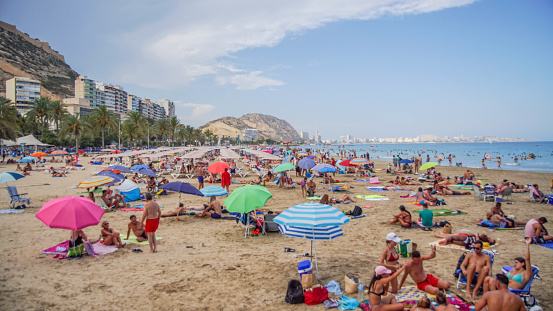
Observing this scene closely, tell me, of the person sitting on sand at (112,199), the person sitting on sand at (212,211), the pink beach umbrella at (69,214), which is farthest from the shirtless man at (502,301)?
the person sitting on sand at (112,199)

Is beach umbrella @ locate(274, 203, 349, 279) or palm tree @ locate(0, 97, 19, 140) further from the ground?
palm tree @ locate(0, 97, 19, 140)

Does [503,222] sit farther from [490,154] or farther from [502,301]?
[490,154]

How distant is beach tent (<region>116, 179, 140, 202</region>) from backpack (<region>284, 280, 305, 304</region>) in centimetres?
990

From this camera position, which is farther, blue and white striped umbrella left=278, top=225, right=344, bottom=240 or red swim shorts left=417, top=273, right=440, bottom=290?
blue and white striped umbrella left=278, top=225, right=344, bottom=240

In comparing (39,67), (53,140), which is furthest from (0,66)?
(53,140)

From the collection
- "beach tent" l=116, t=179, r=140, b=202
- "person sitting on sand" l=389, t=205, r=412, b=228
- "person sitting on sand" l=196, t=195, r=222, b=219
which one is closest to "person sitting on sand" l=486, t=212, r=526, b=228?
"person sitting on sand" l=389, t=205, r=412, b=228

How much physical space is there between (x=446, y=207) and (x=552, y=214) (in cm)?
317

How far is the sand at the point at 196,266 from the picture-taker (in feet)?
15.0

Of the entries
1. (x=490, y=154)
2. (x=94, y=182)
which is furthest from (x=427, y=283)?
(x=490, y=154)

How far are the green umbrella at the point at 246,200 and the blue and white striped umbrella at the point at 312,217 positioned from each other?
192 cm

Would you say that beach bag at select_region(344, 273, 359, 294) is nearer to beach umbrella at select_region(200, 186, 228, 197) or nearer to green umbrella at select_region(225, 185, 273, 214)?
green umbrella at select_region(225, 185, 273, 214)

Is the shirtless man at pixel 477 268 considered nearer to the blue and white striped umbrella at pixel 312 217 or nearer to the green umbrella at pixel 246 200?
the blue and white striped umbrella at pixel 312 217

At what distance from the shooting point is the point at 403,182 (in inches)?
692

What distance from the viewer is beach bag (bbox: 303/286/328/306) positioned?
178 inches
